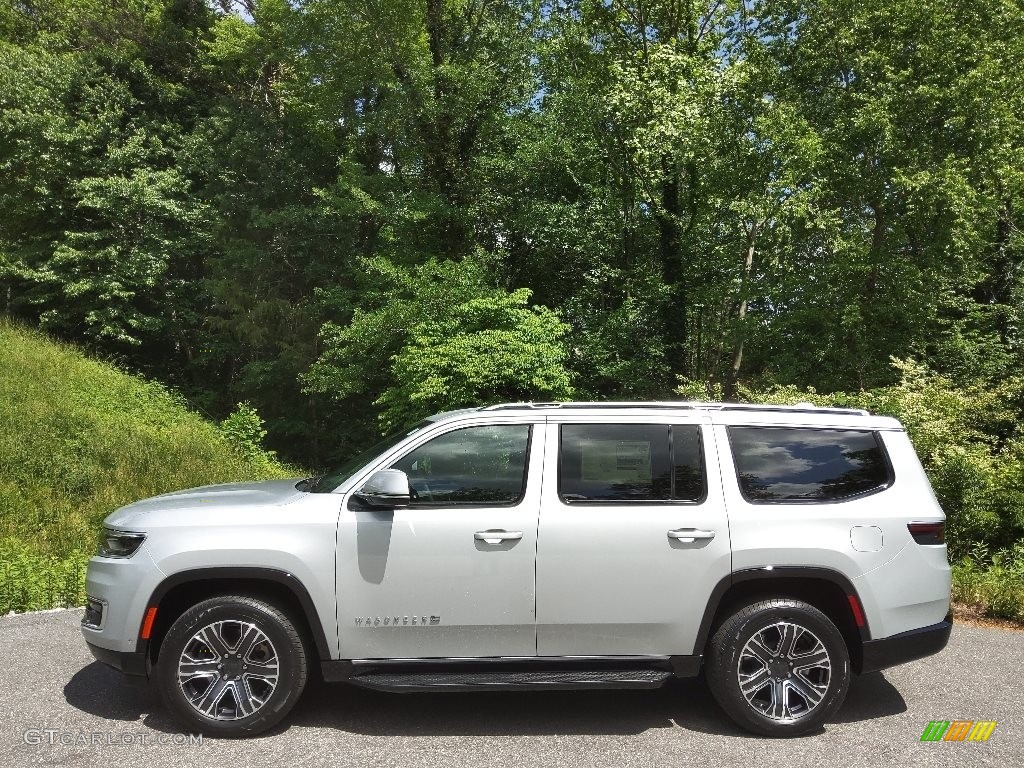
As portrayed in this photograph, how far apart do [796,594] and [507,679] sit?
180 cm

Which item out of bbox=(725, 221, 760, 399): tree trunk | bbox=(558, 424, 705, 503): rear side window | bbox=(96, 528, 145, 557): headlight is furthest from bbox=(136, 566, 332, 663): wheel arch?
bbox=(725, 221, 760, 399): tree trunk

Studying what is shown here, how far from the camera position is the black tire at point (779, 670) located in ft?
14.8

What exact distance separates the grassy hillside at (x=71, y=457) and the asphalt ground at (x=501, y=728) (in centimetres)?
307

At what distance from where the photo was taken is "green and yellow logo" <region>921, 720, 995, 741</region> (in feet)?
14.9

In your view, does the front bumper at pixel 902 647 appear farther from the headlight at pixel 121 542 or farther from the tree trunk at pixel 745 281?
the tree trunk at pixel 745 281

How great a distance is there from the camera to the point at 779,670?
4.56 metres

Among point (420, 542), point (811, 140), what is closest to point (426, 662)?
point (420, 542)

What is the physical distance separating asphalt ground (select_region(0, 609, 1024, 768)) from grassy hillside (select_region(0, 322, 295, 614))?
3068mm

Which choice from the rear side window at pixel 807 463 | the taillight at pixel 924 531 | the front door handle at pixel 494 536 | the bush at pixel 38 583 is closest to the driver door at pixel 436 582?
the front door handle at pixel 494 536

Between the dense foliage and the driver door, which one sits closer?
the driver door

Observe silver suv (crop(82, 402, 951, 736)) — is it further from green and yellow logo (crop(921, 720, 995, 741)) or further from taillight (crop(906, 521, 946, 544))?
green and yellow logo (crop(921, 720, 995, 741))

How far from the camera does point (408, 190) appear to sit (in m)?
21.5

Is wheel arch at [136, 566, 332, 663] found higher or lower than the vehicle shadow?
higher

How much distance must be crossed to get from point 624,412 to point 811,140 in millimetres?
12734
